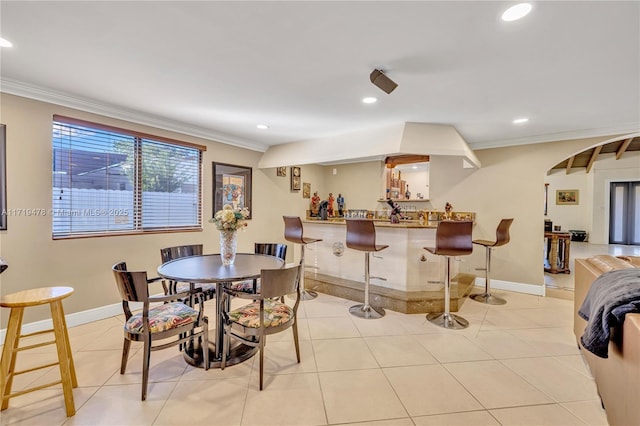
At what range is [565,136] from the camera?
4.02 metres

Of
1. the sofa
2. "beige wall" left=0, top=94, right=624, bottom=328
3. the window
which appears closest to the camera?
the sofa

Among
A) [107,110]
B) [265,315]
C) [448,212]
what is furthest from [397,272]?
[107,110]

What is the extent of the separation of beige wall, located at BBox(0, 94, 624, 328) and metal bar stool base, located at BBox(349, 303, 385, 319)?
7.21 feet

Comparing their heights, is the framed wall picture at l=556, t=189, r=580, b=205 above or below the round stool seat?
above

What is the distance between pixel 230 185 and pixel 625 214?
12044 mm

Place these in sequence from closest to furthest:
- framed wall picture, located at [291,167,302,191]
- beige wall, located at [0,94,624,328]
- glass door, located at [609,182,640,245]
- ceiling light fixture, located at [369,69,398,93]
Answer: ceiling light fixture, located at [369,69,398,93] < beige wall, located at [0,94,624,328] < framed wall picture, located at [291,167,302,191] < glass door, located at [609,182,640,245]

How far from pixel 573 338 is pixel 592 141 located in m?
2.77

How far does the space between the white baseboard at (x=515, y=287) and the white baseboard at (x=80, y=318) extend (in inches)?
208

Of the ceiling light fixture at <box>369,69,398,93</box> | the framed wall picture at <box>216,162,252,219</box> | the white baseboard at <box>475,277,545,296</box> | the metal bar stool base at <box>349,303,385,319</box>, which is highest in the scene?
the ceiling light fixture at <box>369,69,398,93</box>

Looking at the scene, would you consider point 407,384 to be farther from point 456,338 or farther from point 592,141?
point 592,141

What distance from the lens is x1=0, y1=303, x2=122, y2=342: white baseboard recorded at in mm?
2712

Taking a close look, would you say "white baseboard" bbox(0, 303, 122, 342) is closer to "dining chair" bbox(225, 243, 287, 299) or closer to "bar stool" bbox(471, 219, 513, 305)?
"dining chair" bbox(225, 243, 287, 299)

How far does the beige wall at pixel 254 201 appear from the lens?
265 centimetres

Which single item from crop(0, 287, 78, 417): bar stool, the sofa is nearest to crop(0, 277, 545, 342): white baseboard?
crop(0, 287, 78, 417): bar stool
